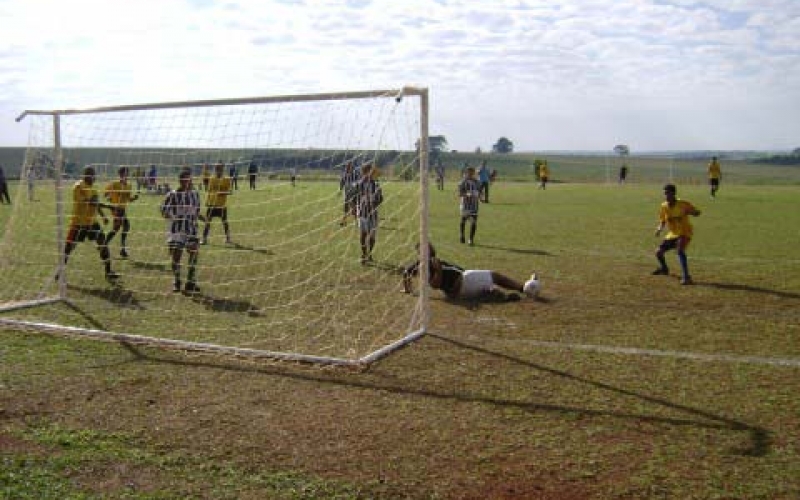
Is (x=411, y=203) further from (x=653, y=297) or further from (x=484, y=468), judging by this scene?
(x=484, y=468)

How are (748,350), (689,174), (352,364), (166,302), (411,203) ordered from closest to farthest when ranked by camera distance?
(352,364)
(748,350)
(411,203)
(166,302)
(689,174)

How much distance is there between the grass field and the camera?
4625 mm

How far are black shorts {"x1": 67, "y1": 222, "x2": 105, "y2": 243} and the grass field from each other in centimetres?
337

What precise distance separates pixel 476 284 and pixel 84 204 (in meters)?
6.16

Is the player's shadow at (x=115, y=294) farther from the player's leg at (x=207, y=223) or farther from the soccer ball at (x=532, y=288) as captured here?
the soccer ball at (x=532, y=288)

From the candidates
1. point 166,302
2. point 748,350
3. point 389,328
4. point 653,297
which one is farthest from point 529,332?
point 166,302

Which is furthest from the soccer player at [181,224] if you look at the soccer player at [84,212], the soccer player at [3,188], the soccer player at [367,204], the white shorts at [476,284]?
the soccer player at [3,188]

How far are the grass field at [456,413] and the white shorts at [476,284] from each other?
14.3 inches

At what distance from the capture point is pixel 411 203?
9.05 meters

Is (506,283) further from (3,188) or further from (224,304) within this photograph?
(3,188)

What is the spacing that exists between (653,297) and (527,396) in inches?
201

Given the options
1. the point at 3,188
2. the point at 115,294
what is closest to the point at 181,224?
the point at 115,294

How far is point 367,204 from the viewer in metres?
12.0

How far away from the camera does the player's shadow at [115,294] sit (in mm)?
10219
